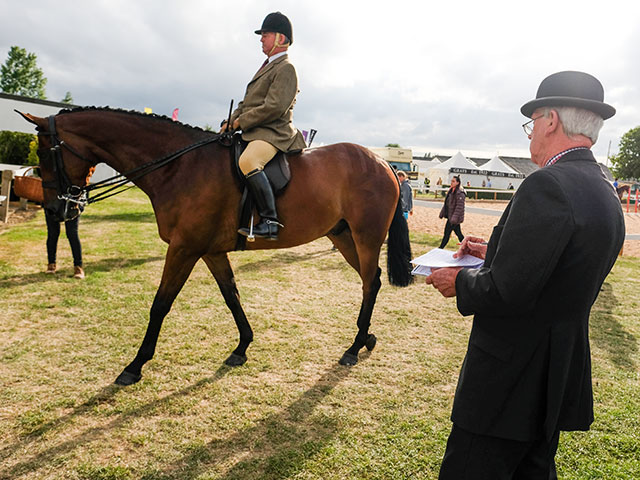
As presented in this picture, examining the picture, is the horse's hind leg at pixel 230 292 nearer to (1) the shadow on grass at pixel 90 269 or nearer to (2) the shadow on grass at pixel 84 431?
(2) the shadow on grass at pixel 84 431

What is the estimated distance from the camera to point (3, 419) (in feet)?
10.2

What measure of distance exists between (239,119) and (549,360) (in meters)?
3.41

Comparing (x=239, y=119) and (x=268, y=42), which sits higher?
(x=268, y=42)

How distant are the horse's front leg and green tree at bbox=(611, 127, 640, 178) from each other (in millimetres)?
78303

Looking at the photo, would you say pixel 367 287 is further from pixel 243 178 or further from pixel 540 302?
pixel 540 302

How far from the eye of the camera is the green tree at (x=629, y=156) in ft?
208

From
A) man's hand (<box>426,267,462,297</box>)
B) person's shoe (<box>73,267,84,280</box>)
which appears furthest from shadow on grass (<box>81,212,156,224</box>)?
man's hand (<box>426,267,462,297</box>)

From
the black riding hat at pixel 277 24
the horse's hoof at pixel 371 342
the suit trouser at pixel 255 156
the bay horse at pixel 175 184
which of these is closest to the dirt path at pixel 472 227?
the horse's hoof at pixel 371 342

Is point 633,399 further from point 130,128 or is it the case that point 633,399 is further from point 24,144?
point 24,144

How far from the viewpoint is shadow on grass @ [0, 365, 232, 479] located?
268 centimetres

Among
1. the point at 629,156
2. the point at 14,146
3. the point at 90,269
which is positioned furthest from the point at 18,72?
the point at 629,156

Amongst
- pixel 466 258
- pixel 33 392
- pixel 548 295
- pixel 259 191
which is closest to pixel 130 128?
pixel 259 191

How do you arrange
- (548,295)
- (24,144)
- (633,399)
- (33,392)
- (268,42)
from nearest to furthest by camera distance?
(548,295)
(33,392)
(633,399)
(268,42)
(24,144)

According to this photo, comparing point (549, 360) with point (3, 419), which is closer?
point (549, 360)
